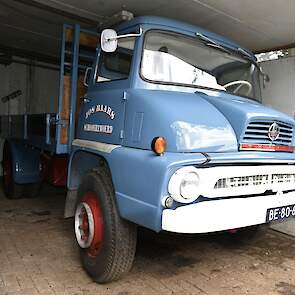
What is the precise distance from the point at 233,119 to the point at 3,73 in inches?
260


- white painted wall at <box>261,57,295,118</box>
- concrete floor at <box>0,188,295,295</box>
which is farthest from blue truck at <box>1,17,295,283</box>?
white painted wall at <box>261,57,295,118</box>

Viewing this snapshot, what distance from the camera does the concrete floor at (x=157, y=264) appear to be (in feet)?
9.00

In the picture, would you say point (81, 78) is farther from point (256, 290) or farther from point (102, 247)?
point (256, 290)

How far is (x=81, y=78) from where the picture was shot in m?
4.04

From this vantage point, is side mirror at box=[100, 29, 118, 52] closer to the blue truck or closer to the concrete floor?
the blue truck

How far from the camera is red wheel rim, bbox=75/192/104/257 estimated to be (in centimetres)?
274

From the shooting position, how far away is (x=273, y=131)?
8.73 ft

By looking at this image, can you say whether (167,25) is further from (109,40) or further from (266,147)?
(266,147)

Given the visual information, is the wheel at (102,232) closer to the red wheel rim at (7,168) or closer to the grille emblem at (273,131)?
the grille emblem at (273,131)

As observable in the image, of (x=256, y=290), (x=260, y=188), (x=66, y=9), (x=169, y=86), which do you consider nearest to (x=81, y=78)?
(x=66, y=9)

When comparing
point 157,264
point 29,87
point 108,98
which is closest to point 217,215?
point 157,264

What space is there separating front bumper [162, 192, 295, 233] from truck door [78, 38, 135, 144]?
96 centimetres

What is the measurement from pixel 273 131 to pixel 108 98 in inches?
59.1

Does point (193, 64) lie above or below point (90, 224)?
above
